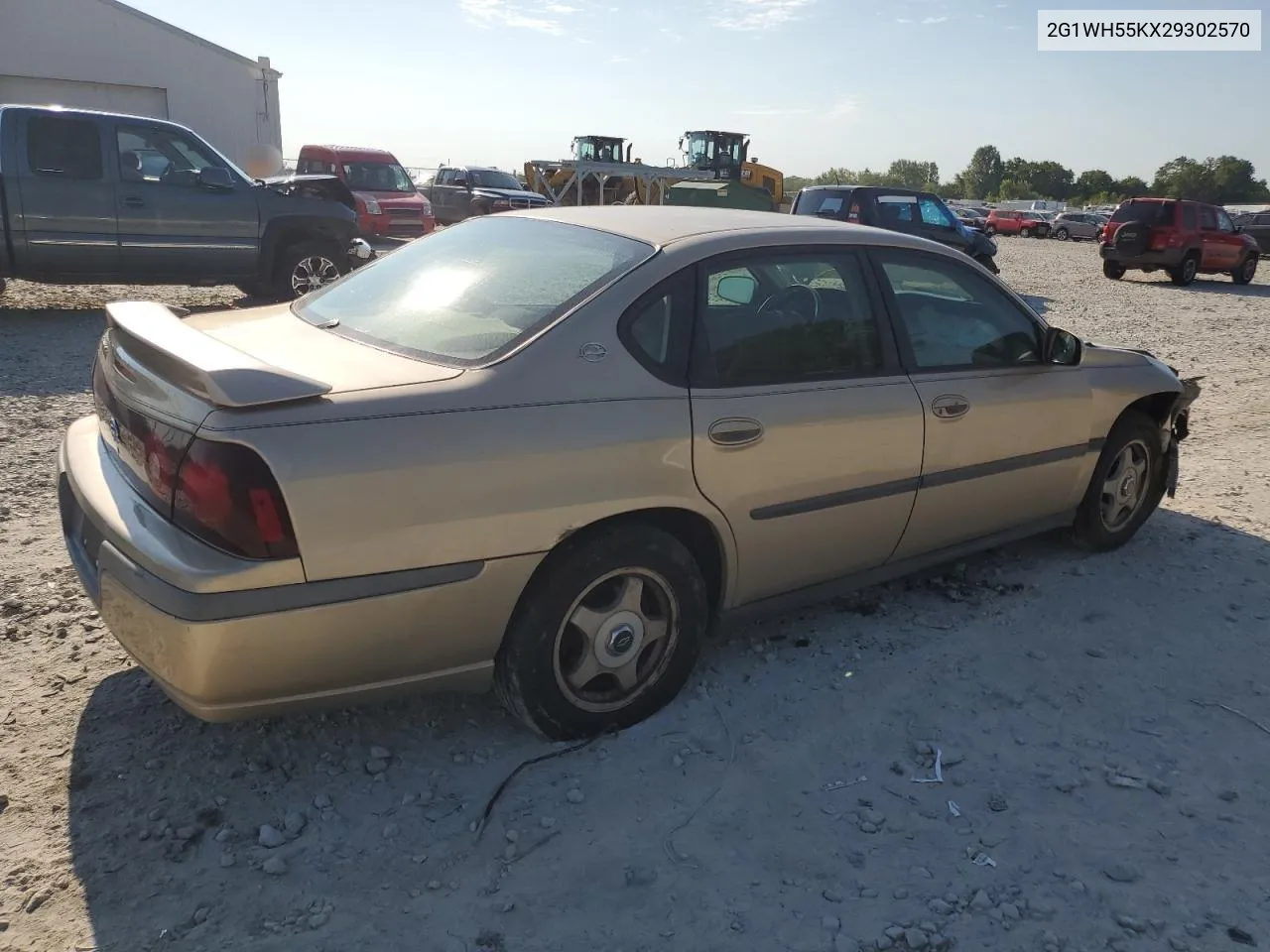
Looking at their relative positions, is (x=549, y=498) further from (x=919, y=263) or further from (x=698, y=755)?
(x=919, y=263)

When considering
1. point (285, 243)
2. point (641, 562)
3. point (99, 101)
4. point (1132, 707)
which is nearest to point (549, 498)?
point (641, 562)

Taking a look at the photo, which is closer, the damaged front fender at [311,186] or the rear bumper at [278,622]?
the rear bumper at [278,622]

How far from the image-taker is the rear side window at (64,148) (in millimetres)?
8984

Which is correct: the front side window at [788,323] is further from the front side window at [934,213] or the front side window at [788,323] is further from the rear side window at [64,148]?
the front side window at [934,213]

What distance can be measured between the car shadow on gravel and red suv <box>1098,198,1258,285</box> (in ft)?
61.6

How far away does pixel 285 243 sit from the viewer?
34.0ft

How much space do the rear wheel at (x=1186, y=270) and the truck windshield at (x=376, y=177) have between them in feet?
49.6

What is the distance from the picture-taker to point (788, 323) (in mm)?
3309

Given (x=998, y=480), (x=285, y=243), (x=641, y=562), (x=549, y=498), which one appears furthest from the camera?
(x=285, y=243)

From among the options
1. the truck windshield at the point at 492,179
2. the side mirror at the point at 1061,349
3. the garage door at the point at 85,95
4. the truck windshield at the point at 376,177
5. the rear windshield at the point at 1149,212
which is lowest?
the side mirror at the point at 1061,349

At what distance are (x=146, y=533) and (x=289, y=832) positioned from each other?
0.86m

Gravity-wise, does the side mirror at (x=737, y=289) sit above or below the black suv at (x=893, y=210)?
below

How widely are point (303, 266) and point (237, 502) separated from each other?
8857mm

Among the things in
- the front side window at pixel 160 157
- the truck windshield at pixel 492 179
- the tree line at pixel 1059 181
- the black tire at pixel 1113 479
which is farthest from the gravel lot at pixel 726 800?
the tree line at pixel 1059 181
